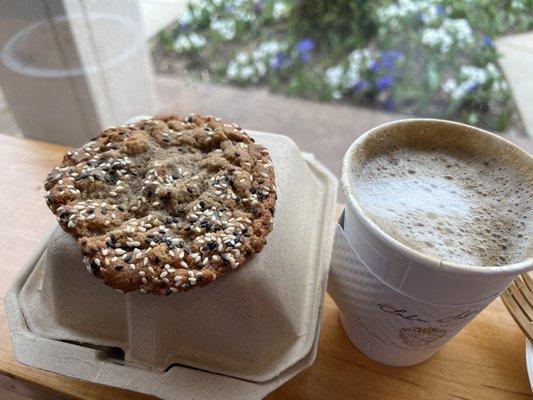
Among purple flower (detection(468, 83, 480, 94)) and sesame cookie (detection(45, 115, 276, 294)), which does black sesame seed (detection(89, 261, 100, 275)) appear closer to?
sesame cookie (detection(45, 115, 276, 294))

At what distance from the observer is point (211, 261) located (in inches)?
25.7

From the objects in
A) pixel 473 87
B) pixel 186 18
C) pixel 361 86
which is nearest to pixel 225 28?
pixel 186 18

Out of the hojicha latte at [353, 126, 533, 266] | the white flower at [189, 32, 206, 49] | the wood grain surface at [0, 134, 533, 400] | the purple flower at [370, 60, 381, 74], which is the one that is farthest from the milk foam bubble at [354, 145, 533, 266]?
the white flower at [189, 32, 206, 49]

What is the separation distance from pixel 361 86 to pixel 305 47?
34 cm

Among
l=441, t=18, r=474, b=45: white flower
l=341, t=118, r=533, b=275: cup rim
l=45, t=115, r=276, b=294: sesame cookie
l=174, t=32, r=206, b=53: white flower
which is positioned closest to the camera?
l=341, t=118, r=533, b=275: cup rim

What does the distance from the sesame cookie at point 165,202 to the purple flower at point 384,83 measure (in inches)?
48.8

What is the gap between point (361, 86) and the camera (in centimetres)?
195

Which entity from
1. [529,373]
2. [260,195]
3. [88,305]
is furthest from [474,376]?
[88,305]

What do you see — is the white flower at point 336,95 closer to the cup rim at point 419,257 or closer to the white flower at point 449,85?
the white flower at point 449,85

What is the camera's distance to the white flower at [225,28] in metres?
2.26

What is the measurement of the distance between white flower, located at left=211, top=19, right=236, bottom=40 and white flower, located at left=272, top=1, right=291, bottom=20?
0.20m

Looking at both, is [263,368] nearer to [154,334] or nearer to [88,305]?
[154,334]

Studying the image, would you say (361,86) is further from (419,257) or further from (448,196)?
(419,257)

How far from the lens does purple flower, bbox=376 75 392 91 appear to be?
1.93 m
